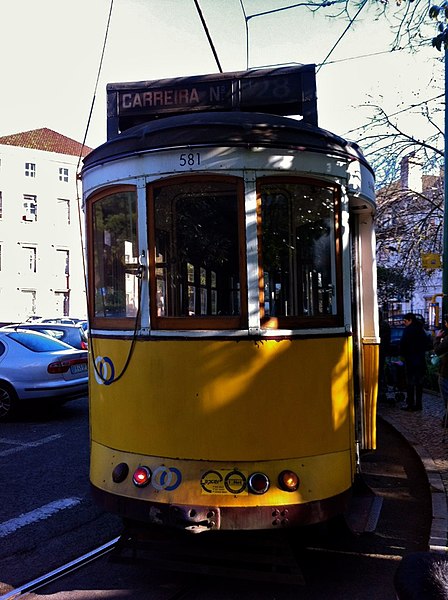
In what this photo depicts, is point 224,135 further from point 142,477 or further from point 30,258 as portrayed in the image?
point 30,258

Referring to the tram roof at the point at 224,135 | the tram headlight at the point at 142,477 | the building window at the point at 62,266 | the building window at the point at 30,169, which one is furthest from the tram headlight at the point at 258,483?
the building window at the point at 30,169

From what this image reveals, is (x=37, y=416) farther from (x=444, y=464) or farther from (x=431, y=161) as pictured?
(x=431, y=161)

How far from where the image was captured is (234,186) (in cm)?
377

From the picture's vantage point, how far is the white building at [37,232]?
40469 millimetres

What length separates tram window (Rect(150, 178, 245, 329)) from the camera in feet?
12.4

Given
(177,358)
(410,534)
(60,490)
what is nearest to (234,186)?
(177,358)

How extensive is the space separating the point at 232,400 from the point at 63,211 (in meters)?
41.4

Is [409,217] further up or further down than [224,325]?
further up

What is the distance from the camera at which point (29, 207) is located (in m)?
41.8

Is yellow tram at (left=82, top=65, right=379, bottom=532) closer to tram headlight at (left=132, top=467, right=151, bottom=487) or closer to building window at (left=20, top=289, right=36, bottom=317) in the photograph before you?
tram headlight at (left=132, top=467, right=151, bottom=487)

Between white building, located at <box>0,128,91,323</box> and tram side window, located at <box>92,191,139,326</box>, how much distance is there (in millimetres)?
37587

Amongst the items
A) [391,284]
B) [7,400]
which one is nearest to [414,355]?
[7,400]

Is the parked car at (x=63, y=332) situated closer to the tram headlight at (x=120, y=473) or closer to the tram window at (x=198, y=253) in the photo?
the tram headlight at (x=120, y=473)

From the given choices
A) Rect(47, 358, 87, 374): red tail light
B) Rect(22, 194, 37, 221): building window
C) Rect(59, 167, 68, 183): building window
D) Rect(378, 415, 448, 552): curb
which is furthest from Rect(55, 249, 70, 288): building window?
Rect(378, 415, 448, 552): curb
